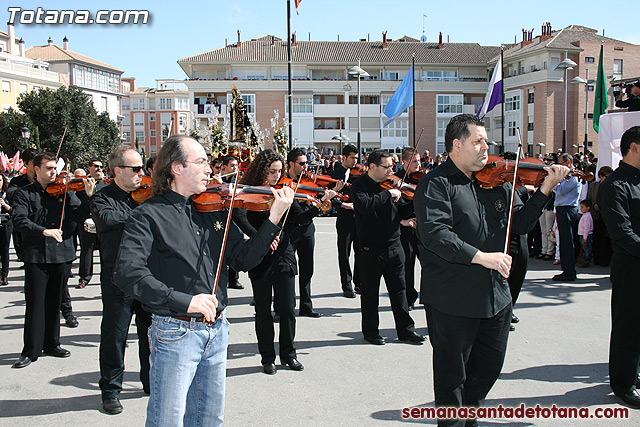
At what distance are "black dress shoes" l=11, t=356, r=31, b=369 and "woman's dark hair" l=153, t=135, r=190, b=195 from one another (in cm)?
368

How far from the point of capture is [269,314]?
557 centimetres

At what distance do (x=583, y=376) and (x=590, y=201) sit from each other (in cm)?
689

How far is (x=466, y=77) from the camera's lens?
63.2 metres

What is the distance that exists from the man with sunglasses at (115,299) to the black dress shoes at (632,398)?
4.03 metres

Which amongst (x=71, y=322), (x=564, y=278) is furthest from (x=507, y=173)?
(x=564, y=278)

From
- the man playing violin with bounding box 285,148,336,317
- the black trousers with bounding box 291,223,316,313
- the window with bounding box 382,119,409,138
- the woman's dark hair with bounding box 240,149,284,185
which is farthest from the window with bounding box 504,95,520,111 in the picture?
the woman's dark hair with bounding box 240,149,284,185

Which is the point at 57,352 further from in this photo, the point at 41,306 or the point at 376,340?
the point at 376,340

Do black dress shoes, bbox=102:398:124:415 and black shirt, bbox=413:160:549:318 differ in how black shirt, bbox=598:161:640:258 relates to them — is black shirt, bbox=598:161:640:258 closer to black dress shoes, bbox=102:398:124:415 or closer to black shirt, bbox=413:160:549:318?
black shirt, bbox=413:160:549:318

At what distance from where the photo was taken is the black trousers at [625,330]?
14.9ft

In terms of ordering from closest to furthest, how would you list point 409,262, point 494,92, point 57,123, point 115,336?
point 115,336 → point 409,262 → point 494,92 → point 57,123

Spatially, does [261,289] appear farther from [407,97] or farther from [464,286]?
[407,97]

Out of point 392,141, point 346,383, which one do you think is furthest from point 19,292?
point 392,141

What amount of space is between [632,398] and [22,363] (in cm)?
567

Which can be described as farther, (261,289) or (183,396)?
(261,289)
